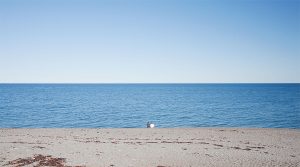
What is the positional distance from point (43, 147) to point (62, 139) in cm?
374

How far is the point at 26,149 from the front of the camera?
19.8 metres

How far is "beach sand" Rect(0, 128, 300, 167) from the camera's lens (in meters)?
16.9

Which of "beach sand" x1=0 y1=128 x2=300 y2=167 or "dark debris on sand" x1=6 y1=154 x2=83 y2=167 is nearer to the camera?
"dark debris on sand" x1=6 y1=154 x2=83 y2=167

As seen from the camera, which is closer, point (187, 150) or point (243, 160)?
point (243, 160)

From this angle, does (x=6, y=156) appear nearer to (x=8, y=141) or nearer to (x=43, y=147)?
(x=43, y=147)

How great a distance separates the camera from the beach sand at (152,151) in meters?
16.9

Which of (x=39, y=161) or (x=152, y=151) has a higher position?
(x=39, y=161)

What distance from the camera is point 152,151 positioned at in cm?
1994

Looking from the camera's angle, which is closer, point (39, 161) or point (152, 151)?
point (39, 161)

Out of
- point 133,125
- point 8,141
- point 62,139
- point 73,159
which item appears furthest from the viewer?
point 133,125

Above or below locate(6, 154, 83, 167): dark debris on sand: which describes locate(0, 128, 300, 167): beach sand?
below

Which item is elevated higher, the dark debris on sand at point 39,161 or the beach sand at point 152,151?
the dark debris on sand at point 39,161

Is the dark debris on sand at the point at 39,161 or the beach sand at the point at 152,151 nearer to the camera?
the dark debris on sand at the point at 39,161

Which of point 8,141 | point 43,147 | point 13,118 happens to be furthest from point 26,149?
point 13,118
